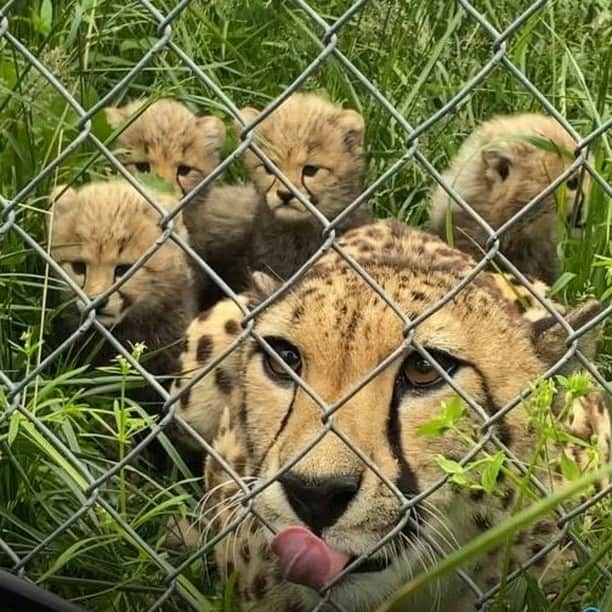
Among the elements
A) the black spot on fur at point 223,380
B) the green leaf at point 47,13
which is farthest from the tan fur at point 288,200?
the black spot on fur at point 223,380

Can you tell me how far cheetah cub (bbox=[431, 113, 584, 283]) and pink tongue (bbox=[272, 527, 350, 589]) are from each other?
64.6 inches

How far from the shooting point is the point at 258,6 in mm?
4383

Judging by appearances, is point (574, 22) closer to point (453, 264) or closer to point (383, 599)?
point (453, 264)

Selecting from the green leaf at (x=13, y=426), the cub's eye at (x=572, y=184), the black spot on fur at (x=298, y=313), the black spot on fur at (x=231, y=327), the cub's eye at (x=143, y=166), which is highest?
the green leaf at (x=13, y=426)

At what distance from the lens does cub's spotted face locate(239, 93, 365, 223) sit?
13.1 ft

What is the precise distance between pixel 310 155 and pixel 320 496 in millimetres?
1980

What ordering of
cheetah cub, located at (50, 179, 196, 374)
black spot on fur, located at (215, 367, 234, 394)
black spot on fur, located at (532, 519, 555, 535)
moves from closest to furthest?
black spot on fur, located at (532, 519, 555, 535) → black spot on fur, located at (215, 367, 234, 394) → cheetah cub, located at (50, 179, 196, 374)

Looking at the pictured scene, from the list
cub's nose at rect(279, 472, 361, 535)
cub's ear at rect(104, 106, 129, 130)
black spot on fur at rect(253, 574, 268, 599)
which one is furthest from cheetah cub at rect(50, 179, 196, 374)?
cub's nose at rect(279, 472, 361, 535)

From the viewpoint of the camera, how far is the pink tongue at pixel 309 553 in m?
2.29

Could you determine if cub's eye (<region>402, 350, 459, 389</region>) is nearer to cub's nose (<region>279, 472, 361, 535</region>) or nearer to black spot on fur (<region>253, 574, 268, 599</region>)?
cub's nose (<region>279, 472, 361, 535</region>)

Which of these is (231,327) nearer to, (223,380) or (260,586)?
(223,380)

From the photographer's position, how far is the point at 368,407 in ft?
7.80

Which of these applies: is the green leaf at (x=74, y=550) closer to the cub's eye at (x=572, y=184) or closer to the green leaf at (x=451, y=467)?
the green leaf at (x=451, y=467)

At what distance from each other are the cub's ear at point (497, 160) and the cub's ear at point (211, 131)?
625 mm
